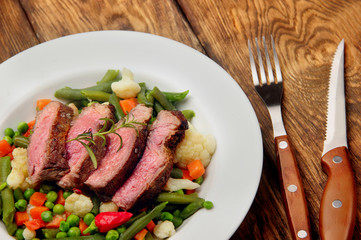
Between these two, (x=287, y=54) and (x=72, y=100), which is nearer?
(x=72, y=100)

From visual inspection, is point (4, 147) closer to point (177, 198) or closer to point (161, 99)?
point (161, 99)

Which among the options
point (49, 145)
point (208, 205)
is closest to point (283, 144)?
point (208, 205)

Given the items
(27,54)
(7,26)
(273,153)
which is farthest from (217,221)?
(7,26)

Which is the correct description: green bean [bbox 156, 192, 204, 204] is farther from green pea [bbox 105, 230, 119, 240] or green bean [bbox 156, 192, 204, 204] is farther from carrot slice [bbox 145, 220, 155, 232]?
green pea [bbox 105, 230, 119, 240]

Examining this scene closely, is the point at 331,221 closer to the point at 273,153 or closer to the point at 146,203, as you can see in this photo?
the point at 273,153

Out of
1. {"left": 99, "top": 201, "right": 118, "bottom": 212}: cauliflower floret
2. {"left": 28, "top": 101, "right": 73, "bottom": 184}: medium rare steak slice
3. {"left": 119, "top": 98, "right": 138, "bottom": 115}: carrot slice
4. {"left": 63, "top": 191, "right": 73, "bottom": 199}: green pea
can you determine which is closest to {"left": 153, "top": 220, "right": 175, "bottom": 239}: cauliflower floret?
{"left": 99, "top": 201, "right": 118, "bottom": 212}: cauliflower floret
